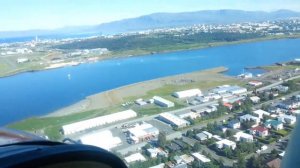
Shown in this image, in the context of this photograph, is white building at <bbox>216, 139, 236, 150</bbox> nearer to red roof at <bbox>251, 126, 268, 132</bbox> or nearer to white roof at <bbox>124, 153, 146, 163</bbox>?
red roof at <bbox>251, 126, 268, 132</bbox>

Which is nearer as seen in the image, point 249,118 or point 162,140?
point 162,140

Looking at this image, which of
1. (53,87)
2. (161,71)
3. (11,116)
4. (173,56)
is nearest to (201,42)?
(173,56)

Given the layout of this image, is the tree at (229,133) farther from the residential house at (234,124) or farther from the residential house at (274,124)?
the residential house at (274,124)

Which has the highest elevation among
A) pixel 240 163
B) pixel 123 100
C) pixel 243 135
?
pixel 240 163

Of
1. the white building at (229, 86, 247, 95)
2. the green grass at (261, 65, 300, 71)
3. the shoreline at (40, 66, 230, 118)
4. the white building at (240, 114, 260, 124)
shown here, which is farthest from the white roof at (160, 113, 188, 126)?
the green grass at (261, 65, 300, 71)

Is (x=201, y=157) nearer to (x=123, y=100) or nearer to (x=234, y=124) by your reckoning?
(x=234, y=124)

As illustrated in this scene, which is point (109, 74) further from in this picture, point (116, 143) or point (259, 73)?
point (116, 143)

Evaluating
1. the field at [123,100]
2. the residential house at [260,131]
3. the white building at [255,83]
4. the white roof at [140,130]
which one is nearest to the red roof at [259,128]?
the residential house at [260,131]

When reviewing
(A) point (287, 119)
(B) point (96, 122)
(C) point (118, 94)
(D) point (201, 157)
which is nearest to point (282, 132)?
(A) point (287, 119)
